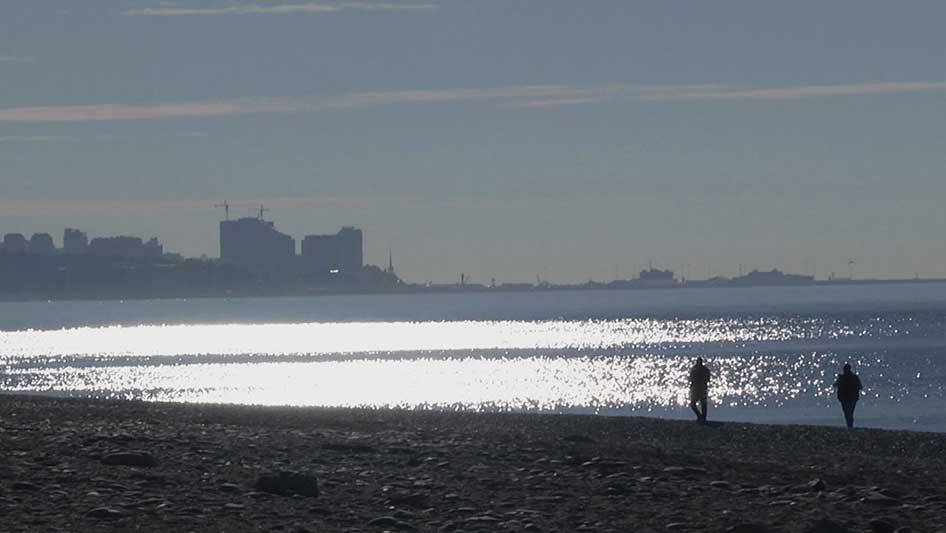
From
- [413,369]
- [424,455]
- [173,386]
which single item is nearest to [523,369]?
[413,369]

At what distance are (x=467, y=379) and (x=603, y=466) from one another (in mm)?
77296

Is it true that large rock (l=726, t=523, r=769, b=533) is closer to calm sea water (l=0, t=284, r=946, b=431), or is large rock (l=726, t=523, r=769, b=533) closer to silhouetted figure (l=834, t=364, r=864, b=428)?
silhouetted figure (l=834, t=364, r=864, b=428)

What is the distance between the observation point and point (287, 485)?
780 inches

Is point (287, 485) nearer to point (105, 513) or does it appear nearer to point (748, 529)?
point (105, 513)

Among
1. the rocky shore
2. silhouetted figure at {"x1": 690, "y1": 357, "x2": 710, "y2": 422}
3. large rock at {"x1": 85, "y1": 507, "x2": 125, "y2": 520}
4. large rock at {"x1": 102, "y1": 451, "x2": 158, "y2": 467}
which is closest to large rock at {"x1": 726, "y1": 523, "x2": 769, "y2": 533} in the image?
the rocky shore

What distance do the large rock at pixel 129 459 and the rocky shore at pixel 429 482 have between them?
0.8 inches

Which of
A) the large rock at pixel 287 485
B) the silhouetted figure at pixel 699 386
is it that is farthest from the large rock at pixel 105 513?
the silhouetted figure at pixel 699 386

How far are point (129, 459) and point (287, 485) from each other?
8.32 ft

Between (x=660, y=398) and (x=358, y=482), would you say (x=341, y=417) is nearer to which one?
(x=358, y=482)

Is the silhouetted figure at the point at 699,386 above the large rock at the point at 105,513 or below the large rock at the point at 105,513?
above

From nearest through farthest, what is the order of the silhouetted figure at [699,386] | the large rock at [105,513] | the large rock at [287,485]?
the large rock at [105,513]
the large rock at [287,485]
the silhouetted figure at [699,386]

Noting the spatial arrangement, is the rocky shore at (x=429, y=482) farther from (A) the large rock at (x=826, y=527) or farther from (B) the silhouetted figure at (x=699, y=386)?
(B) the silhouetted figure at (x=699, y=386)

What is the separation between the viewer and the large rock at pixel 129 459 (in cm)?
2116

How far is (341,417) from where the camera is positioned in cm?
3512
